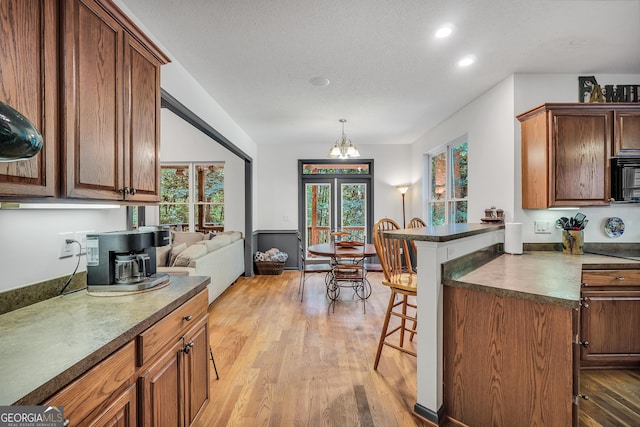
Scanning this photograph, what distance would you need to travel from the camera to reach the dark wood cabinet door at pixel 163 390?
116cm

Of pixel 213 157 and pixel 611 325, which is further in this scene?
pixel 213 157

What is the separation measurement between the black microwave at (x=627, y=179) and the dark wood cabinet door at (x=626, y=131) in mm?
93

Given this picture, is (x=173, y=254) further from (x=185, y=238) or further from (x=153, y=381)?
(x=153, y=381)

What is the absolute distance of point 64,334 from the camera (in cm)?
101

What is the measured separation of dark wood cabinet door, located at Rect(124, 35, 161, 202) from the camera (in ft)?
5.02

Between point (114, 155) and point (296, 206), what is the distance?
468cm

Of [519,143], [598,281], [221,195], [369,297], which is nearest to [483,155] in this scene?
[519,143]

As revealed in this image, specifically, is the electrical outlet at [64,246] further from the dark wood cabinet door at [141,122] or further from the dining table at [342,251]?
the dining table at [342,251]

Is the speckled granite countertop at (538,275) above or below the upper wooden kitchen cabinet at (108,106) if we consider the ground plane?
below

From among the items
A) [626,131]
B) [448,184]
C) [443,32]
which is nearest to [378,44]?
[443,32]

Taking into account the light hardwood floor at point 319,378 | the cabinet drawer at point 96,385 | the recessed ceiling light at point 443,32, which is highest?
the recessed ceiling light at point 443,32

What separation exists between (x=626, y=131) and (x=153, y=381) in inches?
152

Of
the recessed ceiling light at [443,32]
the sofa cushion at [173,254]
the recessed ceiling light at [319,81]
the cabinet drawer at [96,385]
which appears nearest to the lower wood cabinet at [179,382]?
the cabinet drawer at [96,385]

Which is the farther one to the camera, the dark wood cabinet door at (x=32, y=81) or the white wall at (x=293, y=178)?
the white wall at (x=293, y=178)
